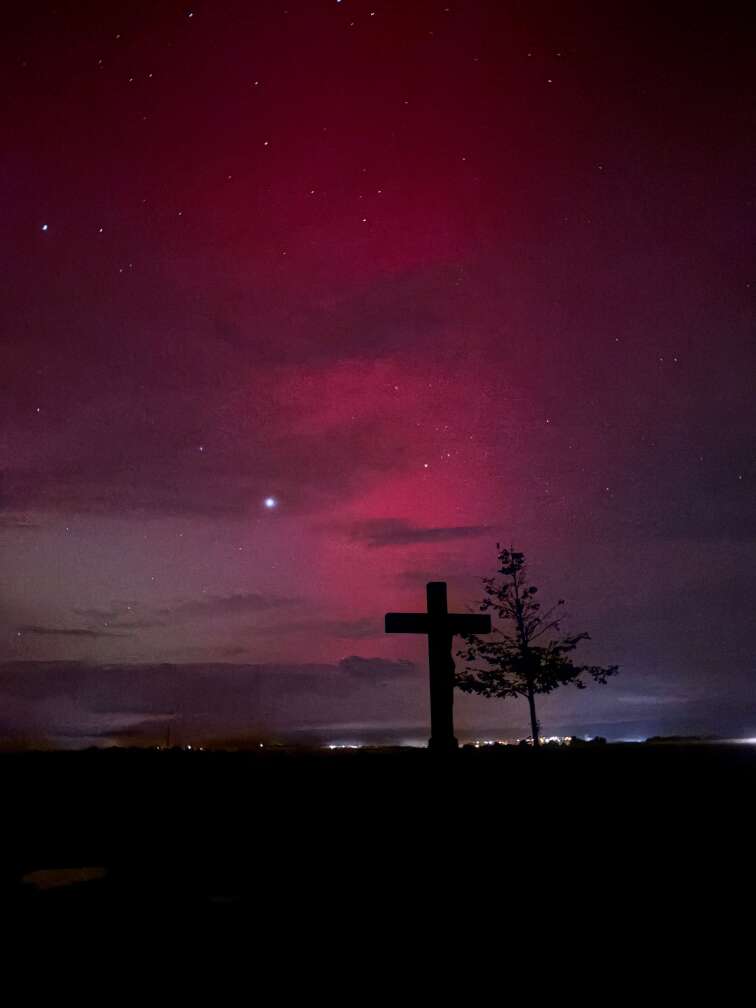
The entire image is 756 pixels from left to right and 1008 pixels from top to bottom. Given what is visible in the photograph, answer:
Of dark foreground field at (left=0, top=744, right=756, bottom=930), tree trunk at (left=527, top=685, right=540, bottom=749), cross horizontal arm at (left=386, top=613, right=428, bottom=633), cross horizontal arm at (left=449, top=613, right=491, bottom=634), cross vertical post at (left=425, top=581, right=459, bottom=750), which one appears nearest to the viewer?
dark foreground field at (left=0, top=744, right=756, bottom=930)

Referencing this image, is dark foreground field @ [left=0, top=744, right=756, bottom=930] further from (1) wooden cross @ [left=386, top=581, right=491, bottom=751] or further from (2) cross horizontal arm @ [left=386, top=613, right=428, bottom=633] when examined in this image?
(2) cross horizontal arm @ [left=386, top=613, right=428, bottom=633]

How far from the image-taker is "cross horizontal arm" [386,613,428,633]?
1134cm

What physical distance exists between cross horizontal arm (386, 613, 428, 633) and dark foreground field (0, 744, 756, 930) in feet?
6.66

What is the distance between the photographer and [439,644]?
37.4ft

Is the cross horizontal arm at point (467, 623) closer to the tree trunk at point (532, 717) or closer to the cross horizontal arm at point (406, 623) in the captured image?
the cross horizontal arm at point (406, 623)

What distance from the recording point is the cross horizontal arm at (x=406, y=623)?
11336 mm

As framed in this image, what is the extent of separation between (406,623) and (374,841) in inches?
195

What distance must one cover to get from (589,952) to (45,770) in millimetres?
A: 10082

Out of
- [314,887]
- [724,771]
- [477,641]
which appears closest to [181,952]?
[314,887]

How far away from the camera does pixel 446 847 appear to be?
641 cm

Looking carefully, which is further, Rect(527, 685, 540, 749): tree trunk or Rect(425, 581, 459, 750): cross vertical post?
Rect(527, 685, 540, 749): tree trunk

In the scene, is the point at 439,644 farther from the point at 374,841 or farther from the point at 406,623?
the point at 374,841

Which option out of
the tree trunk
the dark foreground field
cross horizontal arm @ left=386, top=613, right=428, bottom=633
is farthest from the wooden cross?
the tree trunk

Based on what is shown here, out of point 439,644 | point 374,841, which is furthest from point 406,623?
point 374,841
